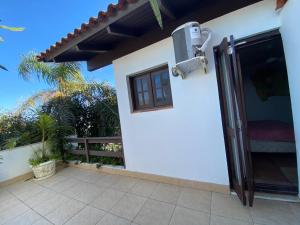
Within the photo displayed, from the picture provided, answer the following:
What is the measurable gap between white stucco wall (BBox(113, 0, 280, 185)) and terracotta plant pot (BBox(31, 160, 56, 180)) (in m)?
2.27

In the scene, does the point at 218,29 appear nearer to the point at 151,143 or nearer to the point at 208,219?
the point at 151,143

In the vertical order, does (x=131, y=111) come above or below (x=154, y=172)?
above

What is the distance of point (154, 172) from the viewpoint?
3387mm

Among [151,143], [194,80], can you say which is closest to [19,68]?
[151,143]

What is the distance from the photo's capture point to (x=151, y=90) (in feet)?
11.0

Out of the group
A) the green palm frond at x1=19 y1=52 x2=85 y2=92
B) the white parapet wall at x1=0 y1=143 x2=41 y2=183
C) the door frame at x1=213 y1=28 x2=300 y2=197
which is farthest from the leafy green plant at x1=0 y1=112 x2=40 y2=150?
the door frame at x1=213 y1=28 x2=300 y2=197

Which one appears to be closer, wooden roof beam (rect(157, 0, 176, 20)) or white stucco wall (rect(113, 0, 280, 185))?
wooden roof beam (rect(157, 0, 176, 20))

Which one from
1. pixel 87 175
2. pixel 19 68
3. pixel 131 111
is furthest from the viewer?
pixel 19 68

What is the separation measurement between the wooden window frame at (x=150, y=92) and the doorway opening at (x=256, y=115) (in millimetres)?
925

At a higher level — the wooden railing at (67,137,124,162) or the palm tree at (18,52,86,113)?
the palm tree at (18,52,86,113)

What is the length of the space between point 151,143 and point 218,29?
2142 mm

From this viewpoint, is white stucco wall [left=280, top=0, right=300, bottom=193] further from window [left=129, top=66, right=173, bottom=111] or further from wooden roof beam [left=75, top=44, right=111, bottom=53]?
wooden roof beam [left=75, top=44, right=111, bottom=53]

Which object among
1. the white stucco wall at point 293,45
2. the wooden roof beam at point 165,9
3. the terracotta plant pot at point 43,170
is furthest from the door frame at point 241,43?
the terracotta plant pot at point 43,170

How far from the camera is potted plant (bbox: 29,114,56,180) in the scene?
4.39 metres
